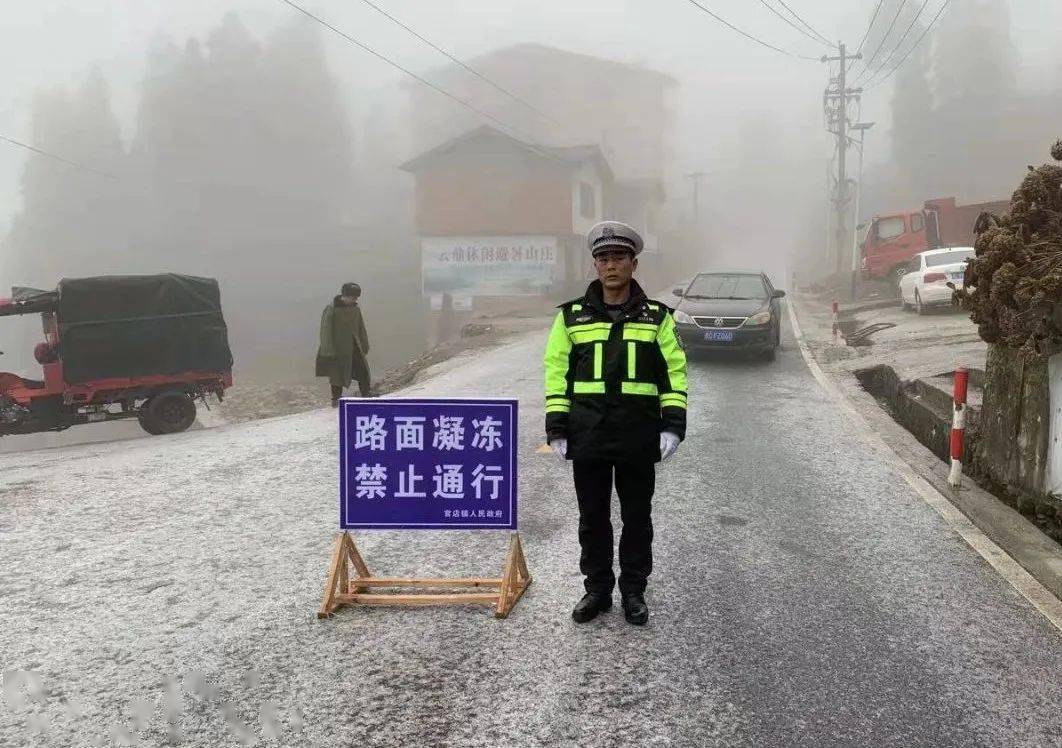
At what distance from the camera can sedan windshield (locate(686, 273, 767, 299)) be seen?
47.2 ft

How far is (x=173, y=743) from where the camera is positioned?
3133mm

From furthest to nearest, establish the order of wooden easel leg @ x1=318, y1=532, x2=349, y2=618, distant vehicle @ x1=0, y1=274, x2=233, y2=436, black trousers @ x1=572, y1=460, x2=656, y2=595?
1. distant vehicle @ x1=0, y1=274, x2=233, y2=436
2. wooden easel leg @ x1=318, y1=532, x2=349, y2=618
3. black trousers @ x1=572, y1=460, x2=656, y2=595

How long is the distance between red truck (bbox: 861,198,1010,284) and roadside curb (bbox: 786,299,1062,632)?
1845cm

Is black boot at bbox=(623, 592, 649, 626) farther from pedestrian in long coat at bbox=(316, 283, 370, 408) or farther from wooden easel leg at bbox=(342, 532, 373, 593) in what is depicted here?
pedestrian in long coat at bbox=(316, 283, 370, 408)

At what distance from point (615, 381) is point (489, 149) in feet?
116

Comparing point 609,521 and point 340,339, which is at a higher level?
point 340,339

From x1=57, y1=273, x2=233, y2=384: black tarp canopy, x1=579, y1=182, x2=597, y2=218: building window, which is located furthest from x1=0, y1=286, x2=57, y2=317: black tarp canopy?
x1=579, y1=182, x2=597, y2=218: building window

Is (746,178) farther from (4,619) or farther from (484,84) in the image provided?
(4,619)

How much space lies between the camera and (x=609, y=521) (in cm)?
413

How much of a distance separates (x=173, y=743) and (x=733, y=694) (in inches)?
89.5

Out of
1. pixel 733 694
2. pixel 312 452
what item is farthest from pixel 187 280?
pixel 733 694

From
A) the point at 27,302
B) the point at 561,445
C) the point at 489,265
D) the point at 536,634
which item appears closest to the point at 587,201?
the point at 489,265

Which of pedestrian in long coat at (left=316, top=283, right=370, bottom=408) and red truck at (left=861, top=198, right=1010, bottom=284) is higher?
red truck at (left=861, top=198, right=1010, bottom=284)

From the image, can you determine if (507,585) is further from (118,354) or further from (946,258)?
(946,258)
